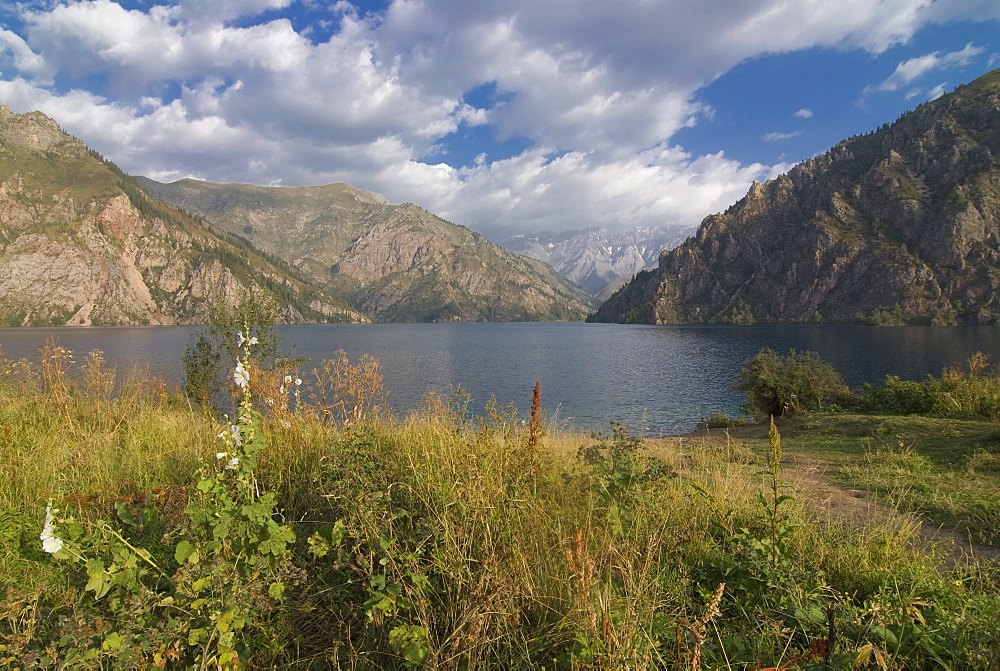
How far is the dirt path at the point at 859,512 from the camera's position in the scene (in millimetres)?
4750

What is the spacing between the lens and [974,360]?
61.0ft

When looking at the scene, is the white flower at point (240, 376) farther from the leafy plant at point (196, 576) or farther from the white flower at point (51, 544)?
the white flower at point (51, 544)

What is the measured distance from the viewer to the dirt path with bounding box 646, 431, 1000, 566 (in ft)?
15.6

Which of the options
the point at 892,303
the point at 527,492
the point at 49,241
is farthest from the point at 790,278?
the point at 49,241

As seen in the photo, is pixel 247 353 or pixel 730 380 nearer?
pixel 247 353

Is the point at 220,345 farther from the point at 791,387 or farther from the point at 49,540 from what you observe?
the point at 791,387

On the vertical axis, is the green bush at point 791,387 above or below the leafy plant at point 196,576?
below

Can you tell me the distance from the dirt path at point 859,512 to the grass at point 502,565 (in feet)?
0.50

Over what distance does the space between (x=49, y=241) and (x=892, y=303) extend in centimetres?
33608

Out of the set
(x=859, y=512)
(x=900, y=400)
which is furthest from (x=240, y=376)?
(x=900, y=400)

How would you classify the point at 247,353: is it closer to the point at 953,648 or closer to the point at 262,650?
the point at 262,650

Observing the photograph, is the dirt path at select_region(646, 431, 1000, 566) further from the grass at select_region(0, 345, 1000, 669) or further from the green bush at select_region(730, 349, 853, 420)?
the green bush at select_region(730, 349, 853, 420)

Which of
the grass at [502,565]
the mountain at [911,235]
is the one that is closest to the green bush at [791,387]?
the grass at [502,565]

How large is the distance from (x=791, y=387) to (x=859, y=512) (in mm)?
16280
